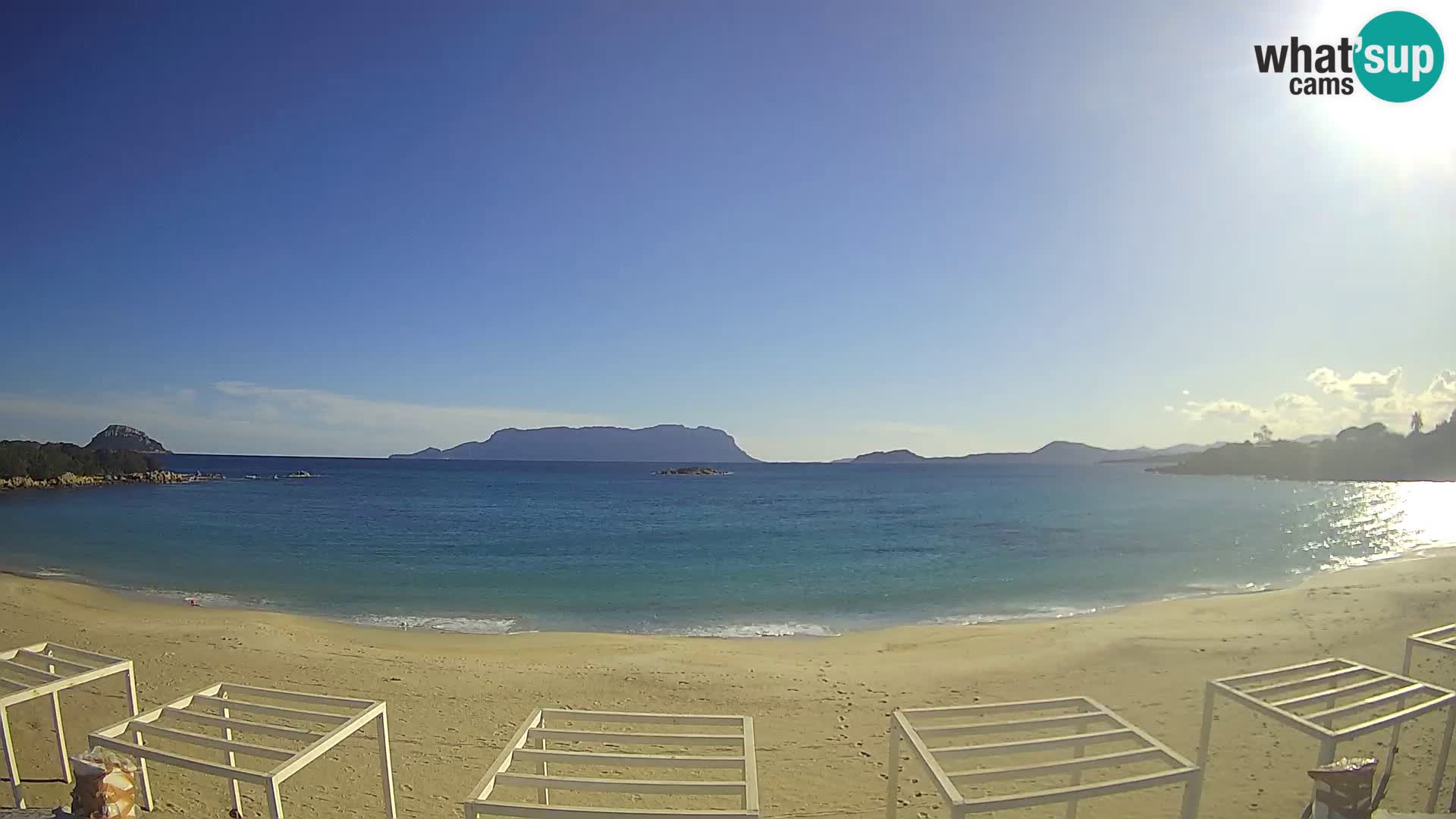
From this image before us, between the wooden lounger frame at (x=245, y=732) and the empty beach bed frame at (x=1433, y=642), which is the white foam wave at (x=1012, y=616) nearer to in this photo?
the empty beach bed frame at (x=1433, y=642)

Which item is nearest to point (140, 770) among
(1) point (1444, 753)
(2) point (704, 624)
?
(1) point (1444, 753)

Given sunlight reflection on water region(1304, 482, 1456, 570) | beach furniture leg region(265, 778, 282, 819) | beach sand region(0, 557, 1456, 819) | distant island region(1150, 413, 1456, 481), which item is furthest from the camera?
distant island region(1150, 413, 1456, 481)

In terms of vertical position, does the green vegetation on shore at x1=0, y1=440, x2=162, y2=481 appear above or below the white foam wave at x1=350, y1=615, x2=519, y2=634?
above

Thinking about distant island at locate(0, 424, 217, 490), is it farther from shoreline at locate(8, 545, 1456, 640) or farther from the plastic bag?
the plastic bag

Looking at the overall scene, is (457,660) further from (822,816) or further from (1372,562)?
(1372,562)

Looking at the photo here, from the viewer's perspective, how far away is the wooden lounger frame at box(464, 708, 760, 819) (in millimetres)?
2842

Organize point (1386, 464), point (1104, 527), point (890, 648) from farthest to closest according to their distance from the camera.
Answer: point (1386, 464)
point (1104, 527)
point (890, 648)

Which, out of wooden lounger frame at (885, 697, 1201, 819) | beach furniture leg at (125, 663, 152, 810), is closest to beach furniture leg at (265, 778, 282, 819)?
beach furniture leg at (125, 663, 152, 810)

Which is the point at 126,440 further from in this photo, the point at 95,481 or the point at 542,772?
the point at 542,772

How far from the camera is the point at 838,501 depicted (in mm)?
50656

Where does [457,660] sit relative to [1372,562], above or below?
above

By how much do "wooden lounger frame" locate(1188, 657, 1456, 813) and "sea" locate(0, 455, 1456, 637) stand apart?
333 inches

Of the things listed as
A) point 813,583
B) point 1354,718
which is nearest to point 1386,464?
point 813,583

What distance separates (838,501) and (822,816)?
4658cm
